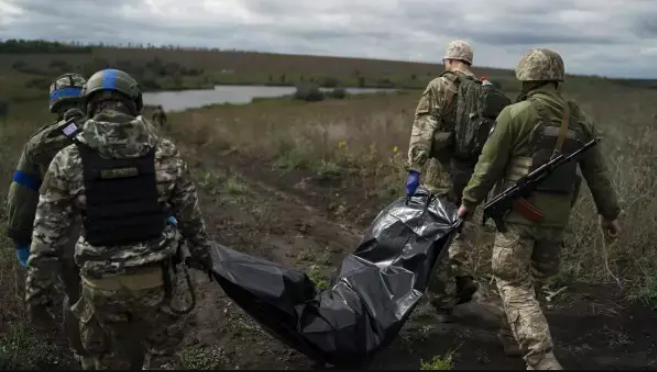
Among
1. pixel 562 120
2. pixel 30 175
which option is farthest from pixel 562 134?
pixel 30 175

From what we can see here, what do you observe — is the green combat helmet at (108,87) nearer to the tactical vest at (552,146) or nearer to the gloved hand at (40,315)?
the gloved hand at (40,315)

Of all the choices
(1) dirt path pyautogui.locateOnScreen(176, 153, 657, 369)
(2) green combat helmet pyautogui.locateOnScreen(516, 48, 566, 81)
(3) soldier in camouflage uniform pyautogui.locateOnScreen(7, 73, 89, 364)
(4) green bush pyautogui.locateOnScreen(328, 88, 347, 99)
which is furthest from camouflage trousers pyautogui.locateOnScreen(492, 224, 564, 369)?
(4) green bush pyautogui.locateOnScreen(328, 88, 347, 99)

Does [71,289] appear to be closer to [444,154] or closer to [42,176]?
[42,176]

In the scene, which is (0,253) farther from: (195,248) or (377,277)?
(377,277)

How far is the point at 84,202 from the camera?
8.10 ft

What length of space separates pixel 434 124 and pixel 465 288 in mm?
1318

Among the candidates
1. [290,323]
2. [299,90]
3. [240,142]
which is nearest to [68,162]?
[290,323]

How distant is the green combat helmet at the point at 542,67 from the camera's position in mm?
3311

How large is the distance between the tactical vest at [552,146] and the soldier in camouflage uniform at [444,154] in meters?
0.86

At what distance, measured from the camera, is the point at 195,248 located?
2914 millimetres

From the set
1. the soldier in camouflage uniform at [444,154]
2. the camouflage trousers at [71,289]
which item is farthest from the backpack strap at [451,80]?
the camouflage trousers at [71,289]

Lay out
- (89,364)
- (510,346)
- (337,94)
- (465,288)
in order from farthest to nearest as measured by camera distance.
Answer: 1. (337,94)
2. (465,288)
3. (510,346)
4. (89,364)

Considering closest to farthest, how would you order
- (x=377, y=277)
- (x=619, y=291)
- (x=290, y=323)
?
(x=290, y=323) → (x=377, y=277) → (x=619, y=291)

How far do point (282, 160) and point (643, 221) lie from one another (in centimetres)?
692
